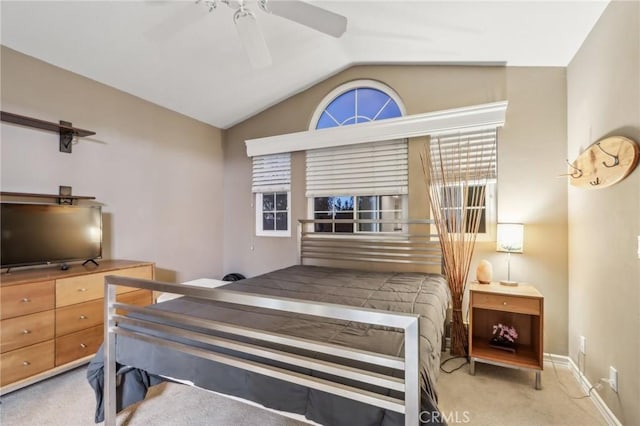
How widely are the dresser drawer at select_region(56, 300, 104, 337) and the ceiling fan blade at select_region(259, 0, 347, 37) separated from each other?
8.59 ft

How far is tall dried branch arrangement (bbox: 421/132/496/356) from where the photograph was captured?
2.65 meters

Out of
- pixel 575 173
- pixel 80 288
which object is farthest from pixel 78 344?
pixel 575 173

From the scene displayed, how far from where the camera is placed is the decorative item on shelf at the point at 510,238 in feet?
8.00

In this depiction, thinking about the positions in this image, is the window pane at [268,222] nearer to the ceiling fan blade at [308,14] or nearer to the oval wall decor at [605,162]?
the ceiling fan blade at [308,14]

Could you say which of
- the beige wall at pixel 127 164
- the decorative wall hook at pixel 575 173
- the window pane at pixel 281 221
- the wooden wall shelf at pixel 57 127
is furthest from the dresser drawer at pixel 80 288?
the decorative wall hook at pixel 575 173

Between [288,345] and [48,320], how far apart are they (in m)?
2.13

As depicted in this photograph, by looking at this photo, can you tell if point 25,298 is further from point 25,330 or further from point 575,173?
point 575,173

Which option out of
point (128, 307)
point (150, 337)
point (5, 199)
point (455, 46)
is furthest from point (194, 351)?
point (455, 46)

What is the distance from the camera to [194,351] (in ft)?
4.17

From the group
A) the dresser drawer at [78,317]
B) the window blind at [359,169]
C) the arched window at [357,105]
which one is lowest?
the dresser drawer at [78,317]

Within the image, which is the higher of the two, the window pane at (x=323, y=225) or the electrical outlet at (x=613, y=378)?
the window pane at (x=323, y=225)

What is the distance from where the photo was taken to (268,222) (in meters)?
4.09

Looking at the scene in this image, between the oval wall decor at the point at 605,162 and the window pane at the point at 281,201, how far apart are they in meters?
3.04

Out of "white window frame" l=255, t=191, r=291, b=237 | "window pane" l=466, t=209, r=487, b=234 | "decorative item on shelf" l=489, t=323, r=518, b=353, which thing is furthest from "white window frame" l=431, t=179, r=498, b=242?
"white window frame" l=255, t=191, r=291, b=237
